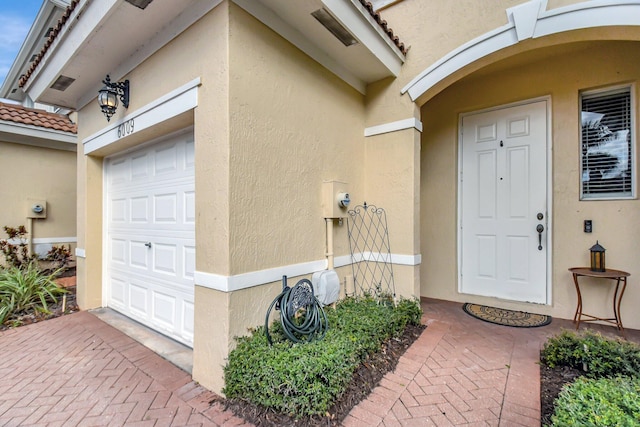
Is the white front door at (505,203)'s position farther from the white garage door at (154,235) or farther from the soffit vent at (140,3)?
the soffit vent at (140,3)

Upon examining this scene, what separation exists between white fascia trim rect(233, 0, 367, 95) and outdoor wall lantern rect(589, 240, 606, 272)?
11.3 ft

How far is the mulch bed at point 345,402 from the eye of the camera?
2.02 m

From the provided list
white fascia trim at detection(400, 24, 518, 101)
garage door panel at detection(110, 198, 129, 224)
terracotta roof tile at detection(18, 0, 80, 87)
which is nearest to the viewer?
terracotta roof tile at detection(18, 0, 80, 87)

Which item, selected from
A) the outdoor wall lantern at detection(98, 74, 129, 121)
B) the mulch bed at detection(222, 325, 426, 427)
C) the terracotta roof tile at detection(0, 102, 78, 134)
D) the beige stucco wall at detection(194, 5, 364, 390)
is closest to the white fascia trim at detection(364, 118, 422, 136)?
the beige stucco wall at detection(194, 5, 364, 390)

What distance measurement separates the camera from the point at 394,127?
3893mm

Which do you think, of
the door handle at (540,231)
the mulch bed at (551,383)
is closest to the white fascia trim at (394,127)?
the door handle at (540,231)

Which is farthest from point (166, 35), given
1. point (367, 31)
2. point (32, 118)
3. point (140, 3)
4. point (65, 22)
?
point (32, 118)

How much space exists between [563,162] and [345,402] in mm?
3979

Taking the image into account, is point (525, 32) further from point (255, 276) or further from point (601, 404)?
point (255, 276)

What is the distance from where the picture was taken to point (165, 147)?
11.6 ft

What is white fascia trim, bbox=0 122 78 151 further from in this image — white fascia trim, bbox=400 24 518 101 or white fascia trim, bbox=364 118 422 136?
white fascia trim, bbox=400 24 518 101

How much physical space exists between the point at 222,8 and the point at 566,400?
3820mm

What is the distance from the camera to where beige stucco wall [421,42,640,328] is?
3.50 meters

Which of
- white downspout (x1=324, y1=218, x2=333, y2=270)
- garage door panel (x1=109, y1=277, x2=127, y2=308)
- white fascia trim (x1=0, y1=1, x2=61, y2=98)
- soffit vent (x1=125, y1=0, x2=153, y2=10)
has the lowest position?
garage door panel (x1=109, y1=277, x2=127, y2=308)
